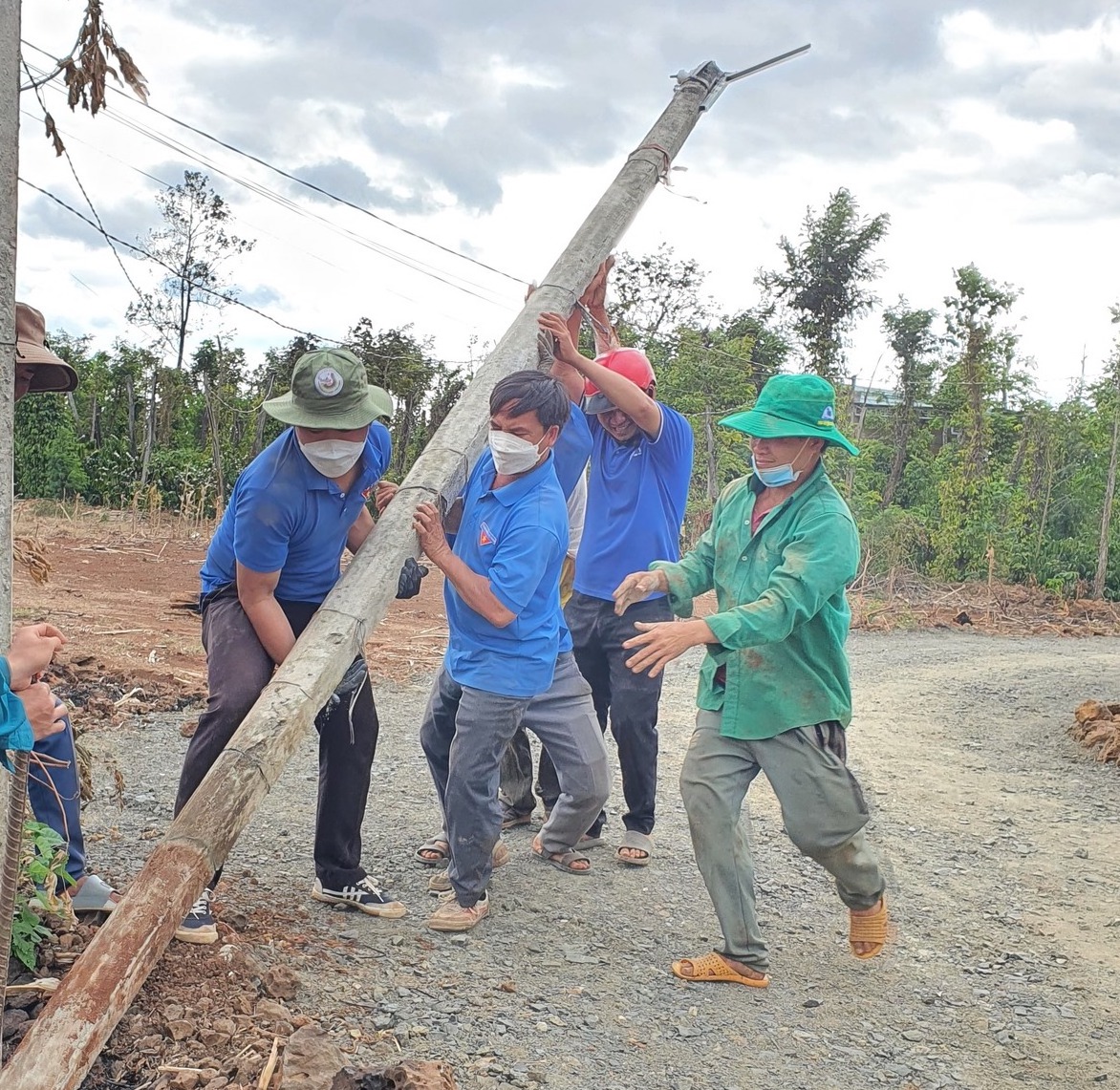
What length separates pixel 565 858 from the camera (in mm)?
4746

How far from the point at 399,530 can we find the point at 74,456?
77.6 feet

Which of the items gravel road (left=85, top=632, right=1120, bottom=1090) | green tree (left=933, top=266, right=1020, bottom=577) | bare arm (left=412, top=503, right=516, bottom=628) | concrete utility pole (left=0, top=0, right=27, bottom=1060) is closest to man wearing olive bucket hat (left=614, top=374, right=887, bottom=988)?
gravel road (left=85, top=632, right=1120, bottom=1090)

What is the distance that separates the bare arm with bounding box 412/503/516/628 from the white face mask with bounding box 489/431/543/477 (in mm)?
326

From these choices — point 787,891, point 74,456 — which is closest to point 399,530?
point 787,891

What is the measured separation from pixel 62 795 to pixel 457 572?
53.9 inches

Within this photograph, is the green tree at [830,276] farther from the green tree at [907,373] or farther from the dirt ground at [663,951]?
the dirt ground at [663,951]

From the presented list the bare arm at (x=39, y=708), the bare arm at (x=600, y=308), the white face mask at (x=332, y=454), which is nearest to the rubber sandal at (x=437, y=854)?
the white face mask at (x=332, y=454)

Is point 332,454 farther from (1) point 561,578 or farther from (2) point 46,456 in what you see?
(2) point 46,456

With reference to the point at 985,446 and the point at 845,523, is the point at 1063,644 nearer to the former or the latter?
the point at 985,446

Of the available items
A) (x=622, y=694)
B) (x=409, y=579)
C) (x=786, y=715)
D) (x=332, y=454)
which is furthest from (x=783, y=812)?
(x=332, y=454)

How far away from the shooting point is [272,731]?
3.21 metres

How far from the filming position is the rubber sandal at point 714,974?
3.78 m

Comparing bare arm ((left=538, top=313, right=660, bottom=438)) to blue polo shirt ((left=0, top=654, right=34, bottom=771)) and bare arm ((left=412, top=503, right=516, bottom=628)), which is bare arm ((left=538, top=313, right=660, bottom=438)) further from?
blue polo shirt ((left=0, top=654, right=34, bottom=771))

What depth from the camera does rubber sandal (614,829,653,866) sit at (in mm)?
4891
